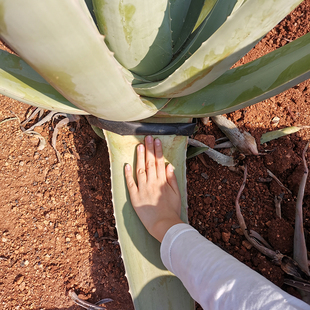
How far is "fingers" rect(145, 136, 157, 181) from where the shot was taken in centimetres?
109

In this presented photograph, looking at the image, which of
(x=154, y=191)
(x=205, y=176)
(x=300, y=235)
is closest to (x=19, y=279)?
(x=154, y=191)

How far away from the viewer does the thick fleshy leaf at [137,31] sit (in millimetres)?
698

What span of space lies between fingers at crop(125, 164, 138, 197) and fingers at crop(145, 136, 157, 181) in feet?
0.30

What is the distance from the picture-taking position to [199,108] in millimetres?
899

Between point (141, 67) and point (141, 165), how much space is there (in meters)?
0.42

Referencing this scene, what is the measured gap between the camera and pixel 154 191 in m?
1.14

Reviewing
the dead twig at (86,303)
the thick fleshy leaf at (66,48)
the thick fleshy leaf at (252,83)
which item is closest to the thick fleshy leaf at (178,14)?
the thick fleshy leaf at (252,83)

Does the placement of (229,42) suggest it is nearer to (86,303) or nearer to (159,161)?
(159,161)

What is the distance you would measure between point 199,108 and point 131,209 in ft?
1.58

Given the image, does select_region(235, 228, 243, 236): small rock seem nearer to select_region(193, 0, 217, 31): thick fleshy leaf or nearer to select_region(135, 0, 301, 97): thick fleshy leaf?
select_region(135, 0, 301, 97): thick fleshy leaf

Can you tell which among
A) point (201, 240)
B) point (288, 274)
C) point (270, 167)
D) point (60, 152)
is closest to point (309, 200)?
point (270, 167)

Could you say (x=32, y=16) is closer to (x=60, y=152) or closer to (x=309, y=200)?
(x=60, y=152)

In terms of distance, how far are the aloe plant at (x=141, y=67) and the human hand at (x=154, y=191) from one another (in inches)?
1.4

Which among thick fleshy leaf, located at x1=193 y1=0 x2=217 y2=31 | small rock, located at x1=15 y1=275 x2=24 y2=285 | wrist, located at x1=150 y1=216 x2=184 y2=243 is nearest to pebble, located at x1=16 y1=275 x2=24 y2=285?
small rock, located at x1=15 y1=275 x2=24 y2=285
